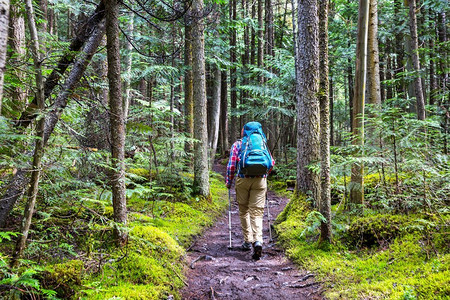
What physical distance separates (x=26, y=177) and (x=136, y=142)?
17.2 feet

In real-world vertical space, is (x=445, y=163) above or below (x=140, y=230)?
above

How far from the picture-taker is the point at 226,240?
671 centimetres

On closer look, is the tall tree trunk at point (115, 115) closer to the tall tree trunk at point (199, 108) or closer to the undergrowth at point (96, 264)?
the undergrowth at point (96, 264)

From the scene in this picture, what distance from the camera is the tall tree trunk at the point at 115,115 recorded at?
412 centimetres

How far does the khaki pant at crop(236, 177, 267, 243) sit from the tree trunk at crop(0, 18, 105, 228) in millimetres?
3672

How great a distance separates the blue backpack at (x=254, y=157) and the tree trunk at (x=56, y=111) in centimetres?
335

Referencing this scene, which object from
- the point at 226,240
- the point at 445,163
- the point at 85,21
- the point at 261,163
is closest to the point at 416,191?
the point at 445,163

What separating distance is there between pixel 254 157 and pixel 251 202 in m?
1.07

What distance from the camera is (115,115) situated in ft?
13.6

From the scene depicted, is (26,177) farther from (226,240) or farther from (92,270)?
(226,240)

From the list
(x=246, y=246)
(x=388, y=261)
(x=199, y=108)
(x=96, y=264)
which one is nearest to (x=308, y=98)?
(x=199, y=108)

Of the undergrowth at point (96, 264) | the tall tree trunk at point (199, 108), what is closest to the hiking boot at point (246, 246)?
the undergrowth at point (96, 264)

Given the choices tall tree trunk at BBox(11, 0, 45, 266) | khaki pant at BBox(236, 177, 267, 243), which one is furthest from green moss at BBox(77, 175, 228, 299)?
khaki pant at BBox(236, 177, 267, 243)

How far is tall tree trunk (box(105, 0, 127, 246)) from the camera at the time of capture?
412 centimetres
